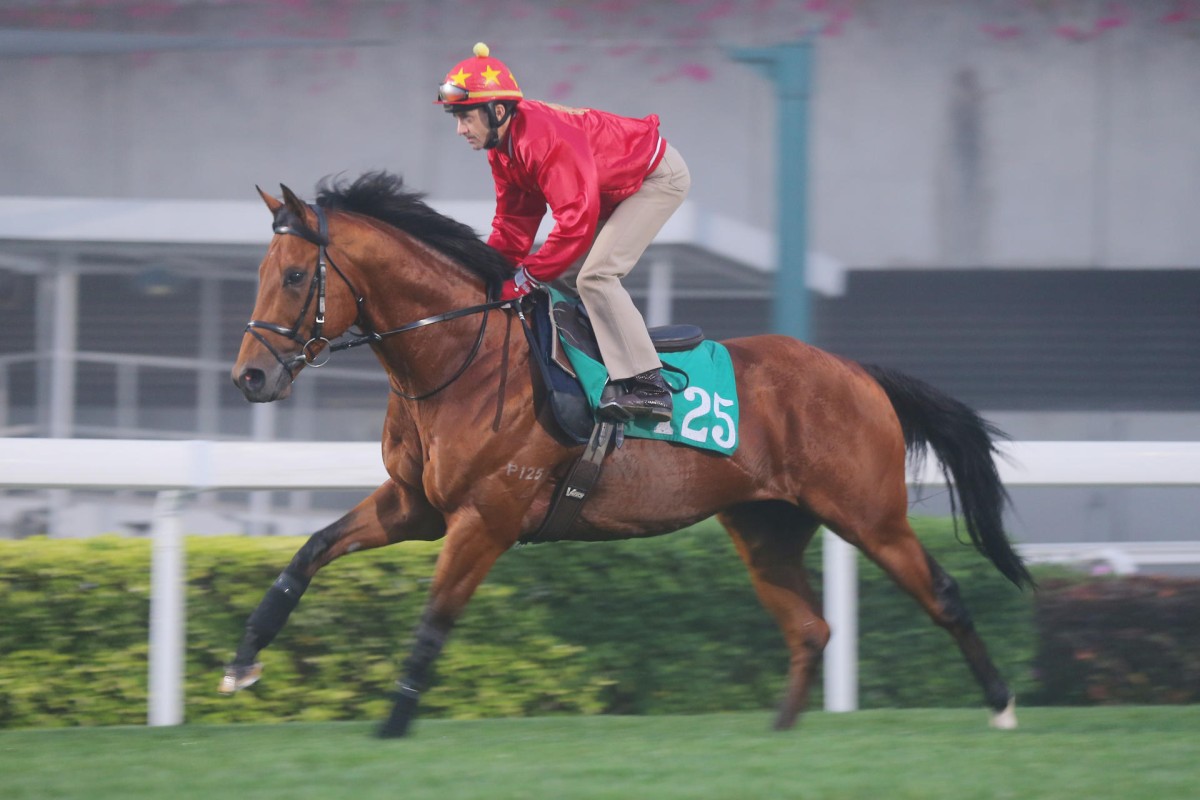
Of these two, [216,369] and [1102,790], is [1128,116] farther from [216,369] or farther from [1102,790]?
[1102,790]

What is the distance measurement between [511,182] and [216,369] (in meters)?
4.97

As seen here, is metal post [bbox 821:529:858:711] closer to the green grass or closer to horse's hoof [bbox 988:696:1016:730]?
the green grass

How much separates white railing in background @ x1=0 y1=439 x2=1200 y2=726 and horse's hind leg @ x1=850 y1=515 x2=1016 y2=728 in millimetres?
251

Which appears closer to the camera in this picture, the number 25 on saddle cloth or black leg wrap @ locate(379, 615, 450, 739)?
black leg wrap @ locate(379, 615, 450, 739)

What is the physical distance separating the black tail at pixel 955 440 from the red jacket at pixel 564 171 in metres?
1.13

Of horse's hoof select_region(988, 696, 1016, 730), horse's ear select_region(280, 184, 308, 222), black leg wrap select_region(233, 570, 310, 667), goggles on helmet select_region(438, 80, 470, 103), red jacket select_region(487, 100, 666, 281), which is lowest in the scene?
horse's hoof select_region(988, 696, 1016, 730)

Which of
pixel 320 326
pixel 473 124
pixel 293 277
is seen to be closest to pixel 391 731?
pixel 320 326

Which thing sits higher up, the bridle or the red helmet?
the red helmet

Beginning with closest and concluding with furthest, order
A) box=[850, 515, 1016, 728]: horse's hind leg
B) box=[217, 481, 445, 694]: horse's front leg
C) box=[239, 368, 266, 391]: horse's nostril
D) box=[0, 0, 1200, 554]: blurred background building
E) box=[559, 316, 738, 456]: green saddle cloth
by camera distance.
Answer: box=[239, 368, 266, 391]: horse's nostril → box=[217, 481, 445, 694]: horse's front leg → box=[559, 316, 738, 456]: green saddle cloth → box=[850, 515, 1016, 728]: horse's hind leg → box=[0, 0, 1200, 554]: blurred background building

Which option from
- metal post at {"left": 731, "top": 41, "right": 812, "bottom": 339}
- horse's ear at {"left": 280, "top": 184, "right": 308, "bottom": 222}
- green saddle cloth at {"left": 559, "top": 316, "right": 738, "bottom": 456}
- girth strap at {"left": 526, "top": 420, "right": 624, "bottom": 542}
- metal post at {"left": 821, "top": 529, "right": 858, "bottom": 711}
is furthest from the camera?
metal post at {"left": 731, "top": 41, "right": 812, "bottom": 339}

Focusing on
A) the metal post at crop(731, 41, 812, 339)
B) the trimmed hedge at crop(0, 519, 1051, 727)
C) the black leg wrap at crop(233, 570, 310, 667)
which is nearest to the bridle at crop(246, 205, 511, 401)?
the black leg wrap at crop(233, 570, 310, 667)

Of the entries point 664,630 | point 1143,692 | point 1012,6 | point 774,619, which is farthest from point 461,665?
point 1012,6

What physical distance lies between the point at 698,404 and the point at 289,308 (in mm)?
1197

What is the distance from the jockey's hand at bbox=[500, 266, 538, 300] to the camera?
152 inches
